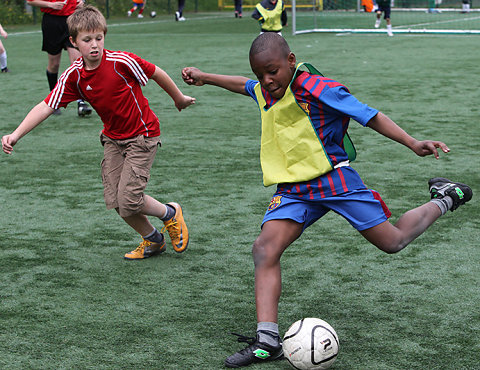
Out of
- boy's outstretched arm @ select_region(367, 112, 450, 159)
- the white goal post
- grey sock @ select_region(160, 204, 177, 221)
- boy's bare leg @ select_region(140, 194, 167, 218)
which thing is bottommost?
the white goal post

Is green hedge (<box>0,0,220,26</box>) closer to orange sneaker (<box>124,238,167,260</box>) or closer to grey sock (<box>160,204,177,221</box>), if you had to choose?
grey sock (<box>160,204,177,221</box>)

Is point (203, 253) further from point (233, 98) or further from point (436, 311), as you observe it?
point (233, 98)

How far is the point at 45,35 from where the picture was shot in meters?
9.97

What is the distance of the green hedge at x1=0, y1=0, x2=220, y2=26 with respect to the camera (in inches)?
1135

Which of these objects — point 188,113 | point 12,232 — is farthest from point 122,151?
point 188,113

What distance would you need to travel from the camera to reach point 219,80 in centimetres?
428

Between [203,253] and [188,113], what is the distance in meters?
5.42

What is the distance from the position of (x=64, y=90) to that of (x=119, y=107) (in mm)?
333

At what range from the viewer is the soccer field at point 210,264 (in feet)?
12.3

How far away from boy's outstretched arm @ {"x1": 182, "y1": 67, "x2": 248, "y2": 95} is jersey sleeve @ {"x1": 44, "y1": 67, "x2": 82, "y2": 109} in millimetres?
837

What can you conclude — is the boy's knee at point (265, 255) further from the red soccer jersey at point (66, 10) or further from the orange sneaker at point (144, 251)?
the red soccer jersey at point (66, 10)

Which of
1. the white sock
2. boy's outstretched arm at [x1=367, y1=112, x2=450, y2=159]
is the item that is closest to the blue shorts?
boy's outstretched arm at [x1=367, y1=112, x2=450, y2=159]

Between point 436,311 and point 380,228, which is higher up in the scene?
point 380,228

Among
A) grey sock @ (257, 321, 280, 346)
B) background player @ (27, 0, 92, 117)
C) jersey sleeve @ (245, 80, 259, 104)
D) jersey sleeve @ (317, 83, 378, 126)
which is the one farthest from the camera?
background player @ (27, 0, 92, 117)
